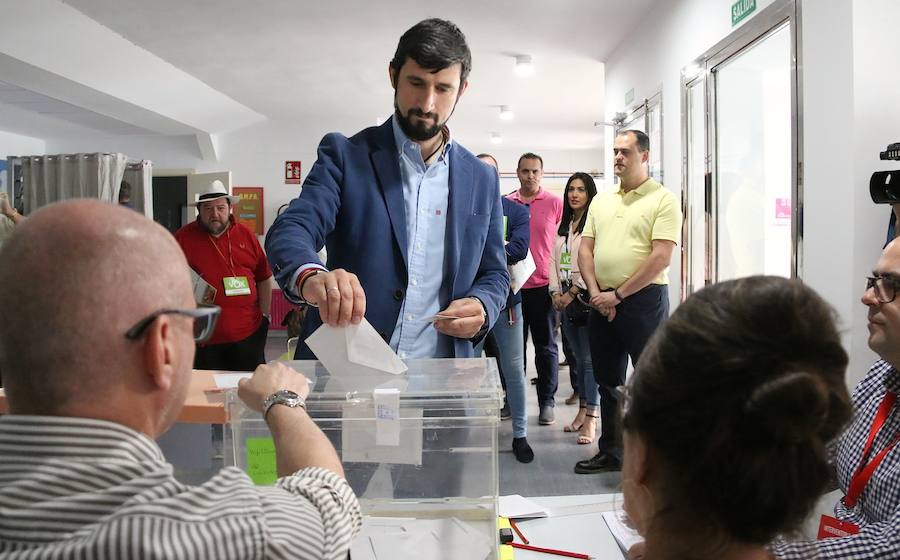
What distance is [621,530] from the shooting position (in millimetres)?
1342

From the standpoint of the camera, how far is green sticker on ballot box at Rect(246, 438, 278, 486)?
1127 mm

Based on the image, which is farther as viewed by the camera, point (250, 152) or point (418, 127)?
point (250, 152)

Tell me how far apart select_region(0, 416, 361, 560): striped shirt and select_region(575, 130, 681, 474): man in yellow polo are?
3.19 m

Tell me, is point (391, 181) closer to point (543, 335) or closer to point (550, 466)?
point (550, 466)

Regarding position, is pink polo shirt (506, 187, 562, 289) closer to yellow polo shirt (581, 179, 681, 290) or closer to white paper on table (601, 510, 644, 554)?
yellow polo shirt (581, 179, 681, 290)

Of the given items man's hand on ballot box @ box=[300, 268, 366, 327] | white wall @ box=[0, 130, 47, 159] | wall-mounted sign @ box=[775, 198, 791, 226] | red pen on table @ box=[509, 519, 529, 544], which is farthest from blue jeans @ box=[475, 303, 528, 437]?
white wall @ box=[0, 130, 47, 159]

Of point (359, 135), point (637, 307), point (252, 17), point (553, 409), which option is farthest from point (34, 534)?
point (252, 17)

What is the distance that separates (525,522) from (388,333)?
49 cm

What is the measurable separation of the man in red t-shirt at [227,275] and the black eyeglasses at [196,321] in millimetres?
3537

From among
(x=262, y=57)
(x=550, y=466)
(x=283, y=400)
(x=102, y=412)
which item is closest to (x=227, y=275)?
(x=550, y=466)

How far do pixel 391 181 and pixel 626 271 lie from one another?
96.0 inches

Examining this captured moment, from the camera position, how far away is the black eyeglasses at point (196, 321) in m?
0.67

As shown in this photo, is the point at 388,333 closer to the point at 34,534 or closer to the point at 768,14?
the point at 34,534

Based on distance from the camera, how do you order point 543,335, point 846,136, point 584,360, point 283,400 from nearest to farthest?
point 283,400 → point 846,136 → point 584,360 → point 543,335
